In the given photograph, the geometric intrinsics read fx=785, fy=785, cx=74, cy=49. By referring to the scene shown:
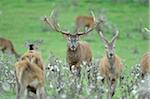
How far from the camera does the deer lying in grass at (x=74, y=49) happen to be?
16078 mm

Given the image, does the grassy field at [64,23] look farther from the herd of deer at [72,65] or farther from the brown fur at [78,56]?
the herd of deer at [72,65]

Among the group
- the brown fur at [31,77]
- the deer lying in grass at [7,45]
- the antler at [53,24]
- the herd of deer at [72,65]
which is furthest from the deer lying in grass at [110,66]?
the deer lying in grass at [7,45]

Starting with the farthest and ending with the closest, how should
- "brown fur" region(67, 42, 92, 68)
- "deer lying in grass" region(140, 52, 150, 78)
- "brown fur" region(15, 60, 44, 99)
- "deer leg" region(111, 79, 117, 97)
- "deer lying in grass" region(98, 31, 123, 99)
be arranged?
1. "brown fur" region(67, 42, 92, 68)
2. "deer lying in grass" region(140, 52, 150, 78)
3. "deer lying in grass" region(98, 31, 123, 99)
4. "deer leg" region(111, 79, 117, 97)
5. "brown fur" region(15, 60, 44, 99)

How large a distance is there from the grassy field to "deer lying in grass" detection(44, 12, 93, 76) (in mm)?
5233

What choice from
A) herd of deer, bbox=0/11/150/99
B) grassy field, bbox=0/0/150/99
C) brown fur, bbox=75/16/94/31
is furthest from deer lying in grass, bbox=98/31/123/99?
brown fur, bbox=75/16/94/31

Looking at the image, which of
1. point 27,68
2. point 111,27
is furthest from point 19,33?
point 27,68

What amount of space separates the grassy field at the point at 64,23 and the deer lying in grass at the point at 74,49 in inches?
206

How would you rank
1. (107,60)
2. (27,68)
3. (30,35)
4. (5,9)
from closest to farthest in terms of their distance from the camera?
(27,68) → (107,60) → (30,35) → (5,9)

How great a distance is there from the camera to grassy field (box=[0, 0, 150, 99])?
2455cm

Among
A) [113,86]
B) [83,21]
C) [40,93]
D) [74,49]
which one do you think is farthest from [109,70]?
[83,21]

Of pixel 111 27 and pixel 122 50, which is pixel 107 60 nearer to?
pixel 122 50

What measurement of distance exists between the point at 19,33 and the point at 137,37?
4.03m

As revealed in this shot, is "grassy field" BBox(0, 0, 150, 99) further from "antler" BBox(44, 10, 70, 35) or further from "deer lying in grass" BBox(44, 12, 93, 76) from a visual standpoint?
"antler" BBox(44, 10, 70, 35)

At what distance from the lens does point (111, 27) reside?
2739 centimetres
